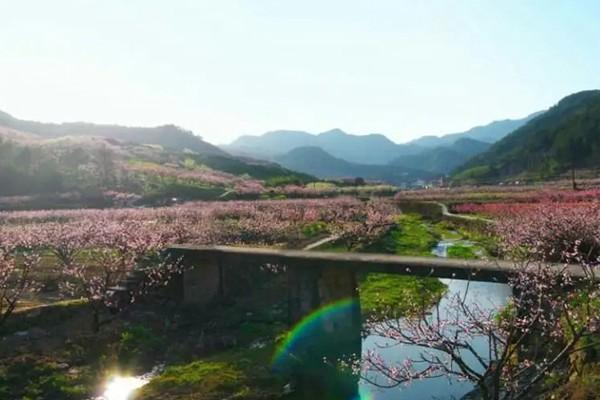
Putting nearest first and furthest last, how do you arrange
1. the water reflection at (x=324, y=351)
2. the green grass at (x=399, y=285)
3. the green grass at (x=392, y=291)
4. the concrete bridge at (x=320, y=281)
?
the water reflection at (x=324, y=351)
the concrete bridge at (x=320, y=281)
the green grass at (x=399, y=285)
the green grass at (x=392, y=291)

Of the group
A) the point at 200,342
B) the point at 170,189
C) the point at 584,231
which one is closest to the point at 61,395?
the point at 200,342

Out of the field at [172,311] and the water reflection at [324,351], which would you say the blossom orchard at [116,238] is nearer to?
the field at [172,311]

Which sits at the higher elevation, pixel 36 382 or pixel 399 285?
pixel 36 382

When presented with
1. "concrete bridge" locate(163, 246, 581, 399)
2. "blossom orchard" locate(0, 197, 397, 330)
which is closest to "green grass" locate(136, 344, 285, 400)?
"concrete bridge" locate(163, 246, 581, 399)

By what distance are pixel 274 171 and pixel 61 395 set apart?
537 feet

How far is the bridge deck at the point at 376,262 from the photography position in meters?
18.5

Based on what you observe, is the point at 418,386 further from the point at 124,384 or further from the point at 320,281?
the point at 124,384

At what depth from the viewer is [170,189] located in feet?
270

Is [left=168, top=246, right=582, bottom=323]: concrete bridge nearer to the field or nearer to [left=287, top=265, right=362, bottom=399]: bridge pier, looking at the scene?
[left=287, top=265, right=362, bottom=399]: bridge pier

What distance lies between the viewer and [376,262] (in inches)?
868

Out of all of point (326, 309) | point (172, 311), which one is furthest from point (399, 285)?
point (172, 311)

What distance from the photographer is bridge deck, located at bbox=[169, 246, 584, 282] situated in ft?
60.7

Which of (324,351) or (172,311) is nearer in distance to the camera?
(324,351)

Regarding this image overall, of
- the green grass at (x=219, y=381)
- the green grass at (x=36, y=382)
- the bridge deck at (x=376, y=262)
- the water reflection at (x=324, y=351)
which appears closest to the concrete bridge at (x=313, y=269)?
the bridge deck at (x=376, y=262)
